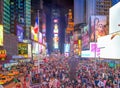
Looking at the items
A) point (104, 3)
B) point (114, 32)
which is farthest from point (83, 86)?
point (104, 3)

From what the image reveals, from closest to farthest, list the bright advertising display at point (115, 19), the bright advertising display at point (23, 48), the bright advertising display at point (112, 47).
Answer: the bright advertising display at point (112, 47), the bright advertising display at point (115, 19), the bright advertising display at point (23, 48)

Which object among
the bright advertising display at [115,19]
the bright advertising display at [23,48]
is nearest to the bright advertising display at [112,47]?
the bright advertising display at [115,19]

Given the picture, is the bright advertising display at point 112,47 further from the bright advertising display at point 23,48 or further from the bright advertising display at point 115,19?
the bright advertising display at point 23,48

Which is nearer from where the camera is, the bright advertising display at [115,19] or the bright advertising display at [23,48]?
the bright advertising display at [115,19]

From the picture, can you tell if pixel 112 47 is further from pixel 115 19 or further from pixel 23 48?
pixel 23 48

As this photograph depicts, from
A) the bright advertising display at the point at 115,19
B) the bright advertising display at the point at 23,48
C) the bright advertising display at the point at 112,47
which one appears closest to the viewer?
the bright advertising display at the point at 112,47

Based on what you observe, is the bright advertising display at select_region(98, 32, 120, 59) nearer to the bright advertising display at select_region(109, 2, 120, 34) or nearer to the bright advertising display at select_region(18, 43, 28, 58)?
the bright advertising display at select_region(109, 2, 120, 34)

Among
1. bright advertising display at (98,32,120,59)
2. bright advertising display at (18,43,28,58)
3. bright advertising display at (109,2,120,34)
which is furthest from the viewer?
bright advertising display at (18,43,28,58)

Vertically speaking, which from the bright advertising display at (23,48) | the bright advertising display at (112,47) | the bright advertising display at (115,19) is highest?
the bright advertising display at (115,19)

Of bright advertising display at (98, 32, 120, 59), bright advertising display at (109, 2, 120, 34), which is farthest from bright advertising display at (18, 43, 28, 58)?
bright advertising display at (109, 2, 120, 34)

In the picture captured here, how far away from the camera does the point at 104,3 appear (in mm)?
120938

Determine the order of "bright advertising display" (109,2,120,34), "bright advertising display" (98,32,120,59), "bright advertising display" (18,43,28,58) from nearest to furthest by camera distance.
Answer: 1. "bright advertising display" (98,32,120,59)
2. "bright advertising display" (109,2,120,34)
3. "bright advertising display" (18,43,28,58)

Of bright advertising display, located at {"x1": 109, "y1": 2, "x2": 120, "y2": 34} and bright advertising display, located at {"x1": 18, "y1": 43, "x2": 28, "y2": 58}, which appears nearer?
bright advertising display, located at {"x1": 109, "y1": 2, "x2": 120, "y2": 34}

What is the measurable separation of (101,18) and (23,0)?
132 meters
